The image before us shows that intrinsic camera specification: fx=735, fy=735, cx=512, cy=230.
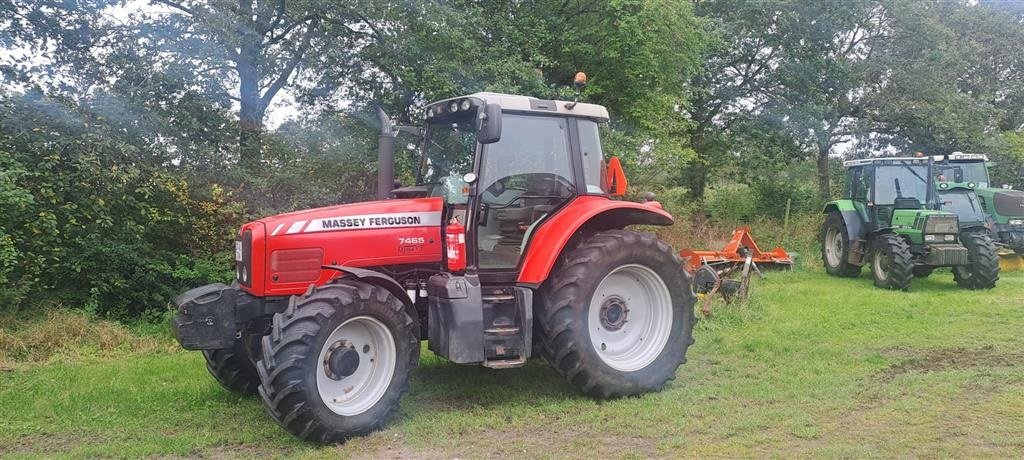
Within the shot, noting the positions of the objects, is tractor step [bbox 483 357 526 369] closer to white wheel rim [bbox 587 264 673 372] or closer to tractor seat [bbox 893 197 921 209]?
white wheel rim [bbox 587 264 673 372]

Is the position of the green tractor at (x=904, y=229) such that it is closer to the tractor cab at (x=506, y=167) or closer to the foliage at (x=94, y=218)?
the tractor cab at (x=506, y=167)

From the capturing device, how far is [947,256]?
10.3 metres

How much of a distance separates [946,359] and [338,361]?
16.7 feet

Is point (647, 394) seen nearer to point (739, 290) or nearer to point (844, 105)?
point (739, 290)

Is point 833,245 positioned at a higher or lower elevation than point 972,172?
lower

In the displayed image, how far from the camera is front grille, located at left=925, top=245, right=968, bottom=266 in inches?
405

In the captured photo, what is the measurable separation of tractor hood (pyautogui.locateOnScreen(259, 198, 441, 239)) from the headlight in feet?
28.1

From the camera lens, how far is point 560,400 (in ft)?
16.9

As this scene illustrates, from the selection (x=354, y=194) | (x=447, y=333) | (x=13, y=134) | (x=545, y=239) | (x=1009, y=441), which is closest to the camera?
(x=1009, y=441)

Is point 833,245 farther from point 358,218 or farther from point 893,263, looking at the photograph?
point 358,218

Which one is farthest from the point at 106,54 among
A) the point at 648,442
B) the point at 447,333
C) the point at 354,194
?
the point at 648,442

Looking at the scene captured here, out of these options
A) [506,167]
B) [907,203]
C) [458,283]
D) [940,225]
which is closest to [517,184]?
[506,167]

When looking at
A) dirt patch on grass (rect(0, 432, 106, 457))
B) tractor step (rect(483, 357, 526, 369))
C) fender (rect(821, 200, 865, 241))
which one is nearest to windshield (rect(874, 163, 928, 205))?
fender (rect(821, 200, 865, 241))

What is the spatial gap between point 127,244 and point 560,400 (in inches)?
206
